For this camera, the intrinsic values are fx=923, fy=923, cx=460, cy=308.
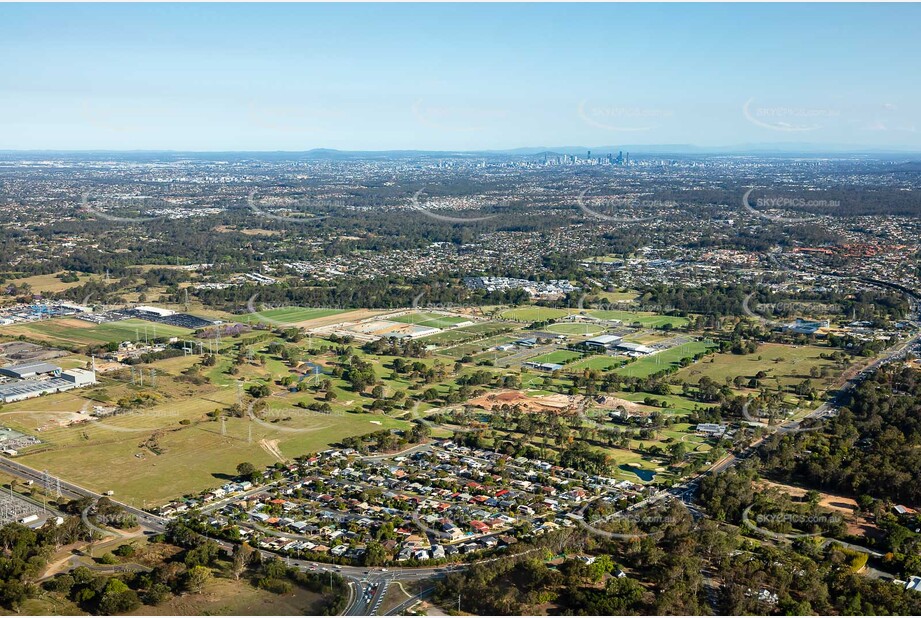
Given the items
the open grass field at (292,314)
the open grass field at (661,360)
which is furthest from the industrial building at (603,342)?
the open grass field at (292,314)

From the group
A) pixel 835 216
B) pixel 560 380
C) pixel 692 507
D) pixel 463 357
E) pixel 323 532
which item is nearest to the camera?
pixel 323 532

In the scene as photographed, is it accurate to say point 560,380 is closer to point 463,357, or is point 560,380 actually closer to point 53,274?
point 463,357

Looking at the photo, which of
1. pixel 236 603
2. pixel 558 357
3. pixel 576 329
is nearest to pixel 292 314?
pixel 576 329

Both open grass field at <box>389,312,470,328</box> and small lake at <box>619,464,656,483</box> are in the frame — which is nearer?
small lake at <box>619,464,656,483</box>

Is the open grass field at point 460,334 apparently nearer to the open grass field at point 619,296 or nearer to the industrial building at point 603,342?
the industrial building at point 603,342

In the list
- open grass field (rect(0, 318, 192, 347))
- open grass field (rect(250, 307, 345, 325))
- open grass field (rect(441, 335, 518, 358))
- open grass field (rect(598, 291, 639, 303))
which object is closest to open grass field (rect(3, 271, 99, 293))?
open grass field (rect(0, 318, 192, 347))

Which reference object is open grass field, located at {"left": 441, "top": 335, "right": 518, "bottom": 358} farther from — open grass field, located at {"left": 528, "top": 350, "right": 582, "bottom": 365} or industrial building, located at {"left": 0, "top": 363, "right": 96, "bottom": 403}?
industrial building, located at {"left": 0, "top": 363, "right": 96, "bottom": 403}

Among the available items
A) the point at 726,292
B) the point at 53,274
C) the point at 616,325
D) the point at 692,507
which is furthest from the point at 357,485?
the point at 53,274
